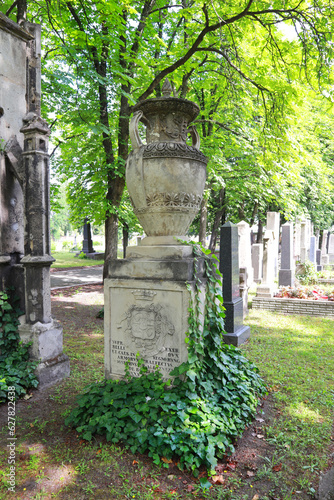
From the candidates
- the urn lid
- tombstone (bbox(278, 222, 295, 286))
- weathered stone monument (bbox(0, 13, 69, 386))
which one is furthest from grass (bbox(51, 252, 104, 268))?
the urn lid

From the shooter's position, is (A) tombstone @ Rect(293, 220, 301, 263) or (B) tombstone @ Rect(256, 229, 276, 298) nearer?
(B) tombstone @ Rect(256, 229, 276, 298)

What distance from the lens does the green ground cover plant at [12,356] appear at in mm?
4418

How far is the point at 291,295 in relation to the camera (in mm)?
11086

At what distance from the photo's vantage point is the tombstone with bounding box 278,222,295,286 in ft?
41.7

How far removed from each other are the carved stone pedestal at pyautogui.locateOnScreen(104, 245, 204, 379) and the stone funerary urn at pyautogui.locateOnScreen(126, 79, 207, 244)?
39 centimetres

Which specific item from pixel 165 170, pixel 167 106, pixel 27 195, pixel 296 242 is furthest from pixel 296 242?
pixel 27 195

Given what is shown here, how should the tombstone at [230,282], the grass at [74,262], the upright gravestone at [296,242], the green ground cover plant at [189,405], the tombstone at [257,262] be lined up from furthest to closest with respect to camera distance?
the grass at [74,262]
the upright gravestone at [296,242]
the tombstone at [257,262]
the tombstone at [230,282]
the green ground cover plant at [189,405]

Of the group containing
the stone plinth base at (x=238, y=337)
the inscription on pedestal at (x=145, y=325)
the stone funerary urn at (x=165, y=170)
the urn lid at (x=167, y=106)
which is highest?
the urn lid at (x=167, y=106)

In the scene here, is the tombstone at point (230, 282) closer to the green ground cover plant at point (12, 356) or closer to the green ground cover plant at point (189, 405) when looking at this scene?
the green ground cover plant at point (189, 405)

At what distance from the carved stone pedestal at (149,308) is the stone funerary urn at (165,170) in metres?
0.39

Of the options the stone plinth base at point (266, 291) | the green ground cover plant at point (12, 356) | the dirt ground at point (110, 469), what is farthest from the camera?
the stone plinth base at point (266, 291)

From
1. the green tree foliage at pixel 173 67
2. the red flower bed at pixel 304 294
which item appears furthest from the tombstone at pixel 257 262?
the red flower bed at pixel 304 294

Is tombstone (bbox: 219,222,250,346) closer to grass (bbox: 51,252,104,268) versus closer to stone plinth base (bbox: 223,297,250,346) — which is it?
stone plinth base (bbox: 223,297,250,346)

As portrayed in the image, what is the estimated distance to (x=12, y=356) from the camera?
468 cm
